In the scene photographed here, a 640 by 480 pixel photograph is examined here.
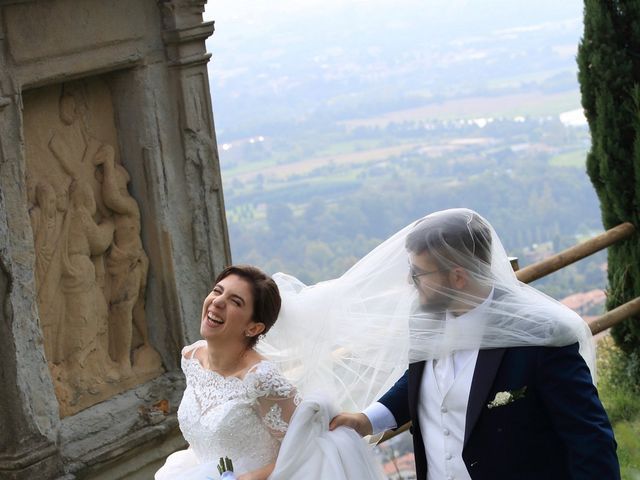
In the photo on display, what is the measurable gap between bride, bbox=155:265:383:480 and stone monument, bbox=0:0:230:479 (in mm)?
1395

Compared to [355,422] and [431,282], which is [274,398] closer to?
[355,422]

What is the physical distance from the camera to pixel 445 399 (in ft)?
9.73

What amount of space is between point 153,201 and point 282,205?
20.8 meters

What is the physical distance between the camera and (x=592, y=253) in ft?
20.9

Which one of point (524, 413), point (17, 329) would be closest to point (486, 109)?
point (17, 329)

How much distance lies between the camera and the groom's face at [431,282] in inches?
116

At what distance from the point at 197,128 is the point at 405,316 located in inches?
85.6

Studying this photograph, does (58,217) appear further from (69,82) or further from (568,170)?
(568,170)

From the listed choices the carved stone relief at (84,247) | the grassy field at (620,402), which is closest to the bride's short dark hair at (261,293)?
the carved stone relief at (84,247)

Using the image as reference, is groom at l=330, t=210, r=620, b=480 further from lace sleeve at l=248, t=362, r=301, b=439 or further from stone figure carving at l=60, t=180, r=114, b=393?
stone figure carving at l=60, t=180, r=114, b=393

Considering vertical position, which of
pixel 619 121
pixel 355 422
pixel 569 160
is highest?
pixel 619 121

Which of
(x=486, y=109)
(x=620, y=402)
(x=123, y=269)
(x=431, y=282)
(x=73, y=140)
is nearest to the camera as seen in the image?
(x=431, y=282)

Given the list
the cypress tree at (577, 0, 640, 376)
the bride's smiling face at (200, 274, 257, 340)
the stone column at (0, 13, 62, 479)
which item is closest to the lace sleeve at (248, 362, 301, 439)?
the bride's smiling face at (200, 274, 257, 340)

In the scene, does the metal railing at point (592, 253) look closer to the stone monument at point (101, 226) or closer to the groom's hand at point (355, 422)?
the stone monument at point (101, 226)
